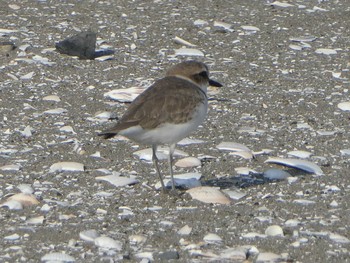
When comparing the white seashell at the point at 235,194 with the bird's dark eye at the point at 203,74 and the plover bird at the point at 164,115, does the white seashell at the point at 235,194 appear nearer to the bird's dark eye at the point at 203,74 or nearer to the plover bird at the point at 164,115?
the plover bird at the point at 164,115

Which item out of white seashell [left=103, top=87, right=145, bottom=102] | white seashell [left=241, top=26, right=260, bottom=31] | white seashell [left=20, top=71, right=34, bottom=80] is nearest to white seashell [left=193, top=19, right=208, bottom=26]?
white seashell [left=241, top=26, right=260, bottom=31]

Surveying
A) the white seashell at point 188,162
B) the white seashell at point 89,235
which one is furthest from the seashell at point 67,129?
the white seashell at point 89,235

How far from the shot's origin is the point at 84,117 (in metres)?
7.47

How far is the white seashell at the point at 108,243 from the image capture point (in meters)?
4.91

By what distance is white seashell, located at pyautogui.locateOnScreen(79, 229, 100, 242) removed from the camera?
5.02 meters

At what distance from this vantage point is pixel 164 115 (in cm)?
566

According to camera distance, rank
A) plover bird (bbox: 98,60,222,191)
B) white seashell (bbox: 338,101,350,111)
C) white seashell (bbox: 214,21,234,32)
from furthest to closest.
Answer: white seashell (bbox: 214,21,234,32), white seashell (bbox: 338,101,350,111), plover bird (bbox: 98,60,222,191)

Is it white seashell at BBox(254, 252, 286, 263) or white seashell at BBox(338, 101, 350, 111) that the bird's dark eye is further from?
white seashell at BBox(338, 101, 350, 111)

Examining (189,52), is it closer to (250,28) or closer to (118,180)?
(250,28)

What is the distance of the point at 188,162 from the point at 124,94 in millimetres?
1631

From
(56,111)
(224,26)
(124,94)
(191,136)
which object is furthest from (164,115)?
(224,26)

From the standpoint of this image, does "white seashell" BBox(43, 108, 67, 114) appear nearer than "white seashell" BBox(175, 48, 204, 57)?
Yes

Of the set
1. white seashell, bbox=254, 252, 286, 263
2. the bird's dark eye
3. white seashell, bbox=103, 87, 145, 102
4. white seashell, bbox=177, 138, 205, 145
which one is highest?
the bird's dark eye

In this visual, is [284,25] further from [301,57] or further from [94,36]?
[94,36]
